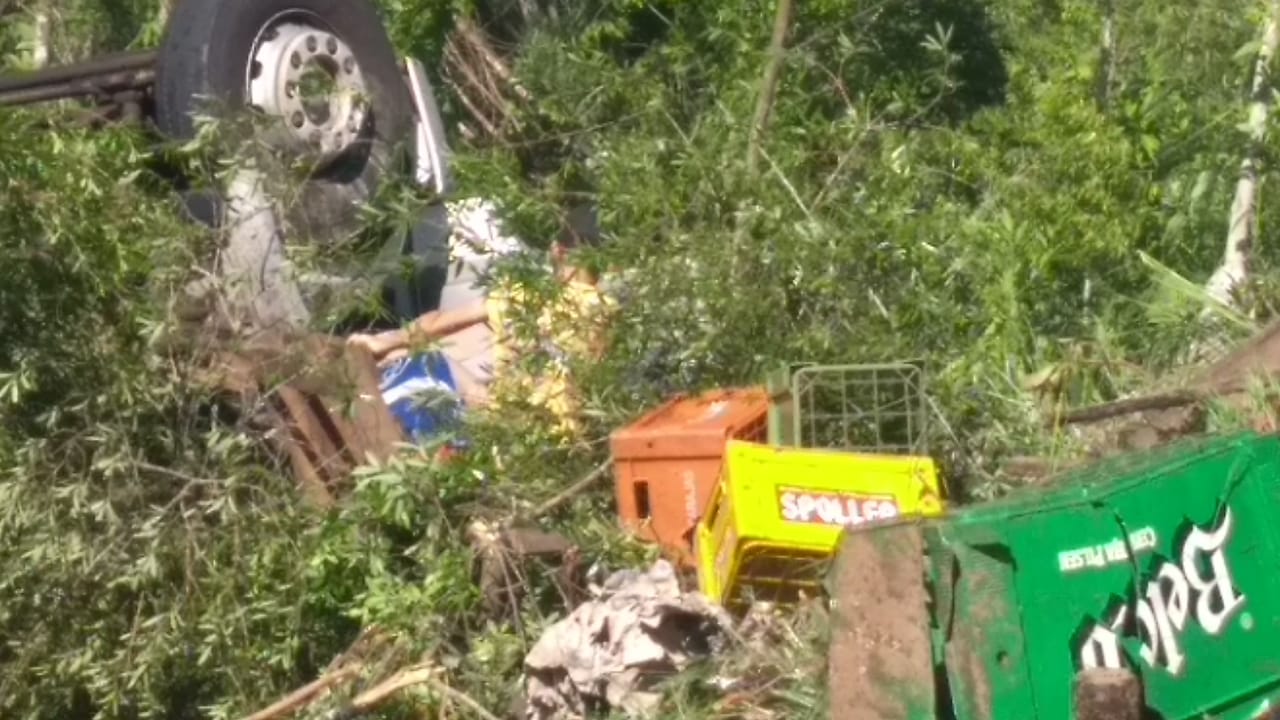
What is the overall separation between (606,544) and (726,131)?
74.2 inches

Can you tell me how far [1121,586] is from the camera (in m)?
4.97

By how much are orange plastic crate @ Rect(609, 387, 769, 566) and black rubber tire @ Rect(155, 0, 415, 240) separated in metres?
1.46

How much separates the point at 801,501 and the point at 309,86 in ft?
10.3

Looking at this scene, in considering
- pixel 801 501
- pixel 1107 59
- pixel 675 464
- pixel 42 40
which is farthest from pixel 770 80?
pixel 42 40

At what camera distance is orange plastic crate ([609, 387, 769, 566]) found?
21.5 ft

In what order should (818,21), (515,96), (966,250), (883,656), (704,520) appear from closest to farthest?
(883,656)
(704,520)
(966,250)
(818,21)
(515,96)

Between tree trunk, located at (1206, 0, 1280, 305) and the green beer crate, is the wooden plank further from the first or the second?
tree trunk, located at (1206, 0, 1280, 305)

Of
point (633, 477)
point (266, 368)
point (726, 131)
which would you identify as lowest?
point (633, 477)

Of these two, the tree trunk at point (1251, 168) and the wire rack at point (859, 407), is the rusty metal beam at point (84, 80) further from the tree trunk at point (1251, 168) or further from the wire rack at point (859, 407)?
the tree trunk at point (1251, 168)

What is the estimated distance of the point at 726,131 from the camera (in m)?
7.84

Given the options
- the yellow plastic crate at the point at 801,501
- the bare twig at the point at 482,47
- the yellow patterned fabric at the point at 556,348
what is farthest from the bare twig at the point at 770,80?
the bare twig at the point at 482,47

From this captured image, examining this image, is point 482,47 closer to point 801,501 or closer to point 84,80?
point 84,80

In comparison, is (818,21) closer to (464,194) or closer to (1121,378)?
(464,194)

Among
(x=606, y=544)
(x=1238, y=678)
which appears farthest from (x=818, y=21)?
(x=1238, y=678)
